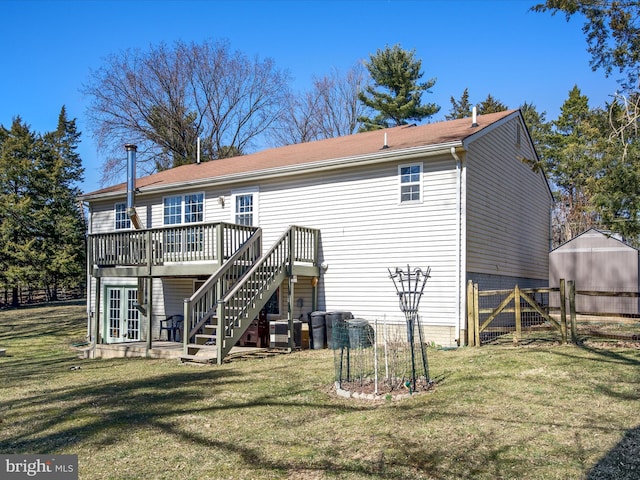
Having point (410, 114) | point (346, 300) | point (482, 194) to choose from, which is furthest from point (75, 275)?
point (482, 194)

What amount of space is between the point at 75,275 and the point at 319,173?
26383 millimetres

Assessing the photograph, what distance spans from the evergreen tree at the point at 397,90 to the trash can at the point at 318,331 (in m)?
23.9

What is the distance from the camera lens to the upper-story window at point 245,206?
16109mm

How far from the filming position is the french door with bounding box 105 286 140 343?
18.1 meters

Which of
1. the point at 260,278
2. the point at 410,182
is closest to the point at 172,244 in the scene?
the point at 260,278

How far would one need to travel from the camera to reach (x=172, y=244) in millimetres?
14297

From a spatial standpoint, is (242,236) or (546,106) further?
(546,106)

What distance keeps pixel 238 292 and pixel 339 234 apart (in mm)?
3649

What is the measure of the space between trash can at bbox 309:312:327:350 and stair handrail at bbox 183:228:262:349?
2.17 metres

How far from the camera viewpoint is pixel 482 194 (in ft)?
45.4

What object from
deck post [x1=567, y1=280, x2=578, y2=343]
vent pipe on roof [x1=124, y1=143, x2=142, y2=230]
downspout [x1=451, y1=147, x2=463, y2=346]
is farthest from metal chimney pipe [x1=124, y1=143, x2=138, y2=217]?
deck post [x1=567, y1=280, x2=578, y2=343]

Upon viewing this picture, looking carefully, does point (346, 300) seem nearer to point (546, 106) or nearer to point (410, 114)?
point (410, 114)

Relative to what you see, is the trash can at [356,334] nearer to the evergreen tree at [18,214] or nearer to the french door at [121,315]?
the french door at [121,315]

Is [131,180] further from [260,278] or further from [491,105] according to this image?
[491,105]
